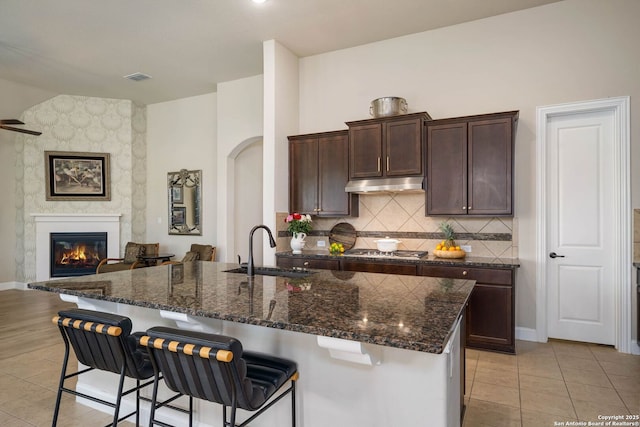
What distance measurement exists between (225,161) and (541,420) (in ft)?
16.9

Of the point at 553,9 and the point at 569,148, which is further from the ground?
the point at 553,9

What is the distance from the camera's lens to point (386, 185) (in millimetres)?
4070

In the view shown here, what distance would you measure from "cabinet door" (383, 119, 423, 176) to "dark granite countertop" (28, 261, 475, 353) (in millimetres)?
1803

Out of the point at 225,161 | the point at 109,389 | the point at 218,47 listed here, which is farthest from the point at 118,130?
the point at 109,389

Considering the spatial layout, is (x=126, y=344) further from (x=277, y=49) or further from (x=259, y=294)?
(x=277, y=49)

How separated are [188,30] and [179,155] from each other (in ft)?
9.58

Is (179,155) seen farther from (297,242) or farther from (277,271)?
(277,271)

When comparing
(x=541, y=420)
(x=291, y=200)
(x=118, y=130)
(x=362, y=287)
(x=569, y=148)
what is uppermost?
(x=118, y=130)

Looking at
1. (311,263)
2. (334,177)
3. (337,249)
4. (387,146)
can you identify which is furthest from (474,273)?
(334,177)

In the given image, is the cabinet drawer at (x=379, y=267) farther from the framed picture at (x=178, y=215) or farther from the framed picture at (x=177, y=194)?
the framed picture at (x=177, y=194)

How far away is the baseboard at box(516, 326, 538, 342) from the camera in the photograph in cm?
384

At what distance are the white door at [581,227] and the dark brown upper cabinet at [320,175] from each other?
215 centimetres

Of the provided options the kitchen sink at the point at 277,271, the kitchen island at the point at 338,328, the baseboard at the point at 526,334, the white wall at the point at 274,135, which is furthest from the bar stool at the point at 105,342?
the baseboard at the point at 526,334

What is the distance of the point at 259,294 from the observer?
1.93 m
